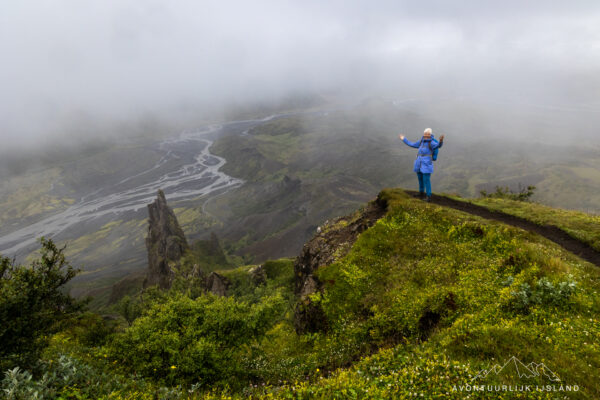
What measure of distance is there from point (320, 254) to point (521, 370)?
733 inches

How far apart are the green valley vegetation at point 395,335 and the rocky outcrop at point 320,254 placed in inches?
22.1

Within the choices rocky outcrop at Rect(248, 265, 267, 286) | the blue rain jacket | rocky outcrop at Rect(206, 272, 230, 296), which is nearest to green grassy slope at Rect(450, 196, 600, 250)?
the blue rain jacket

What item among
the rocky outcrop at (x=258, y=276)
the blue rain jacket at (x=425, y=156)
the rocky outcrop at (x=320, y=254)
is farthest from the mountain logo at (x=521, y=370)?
the rocky outcrop at (x=258, y=276)

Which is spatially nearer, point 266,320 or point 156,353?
point 156,353

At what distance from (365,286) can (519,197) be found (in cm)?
5101

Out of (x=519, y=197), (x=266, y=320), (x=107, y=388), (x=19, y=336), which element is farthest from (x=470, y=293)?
(x=519, y=197)

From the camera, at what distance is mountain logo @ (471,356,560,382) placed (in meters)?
7.56

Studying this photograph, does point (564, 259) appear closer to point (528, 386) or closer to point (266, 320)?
point (528, 386)

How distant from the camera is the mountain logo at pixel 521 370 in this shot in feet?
24.8

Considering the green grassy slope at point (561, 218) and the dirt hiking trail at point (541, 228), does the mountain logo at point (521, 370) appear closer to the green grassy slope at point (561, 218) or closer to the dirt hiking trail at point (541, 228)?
the dirt hiking trail at point (541, 228)

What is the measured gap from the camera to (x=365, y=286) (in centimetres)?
1719

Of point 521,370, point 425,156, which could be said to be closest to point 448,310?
point 521,370

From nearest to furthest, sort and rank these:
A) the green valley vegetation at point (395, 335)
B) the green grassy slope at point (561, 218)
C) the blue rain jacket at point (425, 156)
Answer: the green valley vegetation at point (395, 335), the green grassy slope at point (561, 218), the blue rain jacket at point (425, 156)

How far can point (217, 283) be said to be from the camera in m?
111
